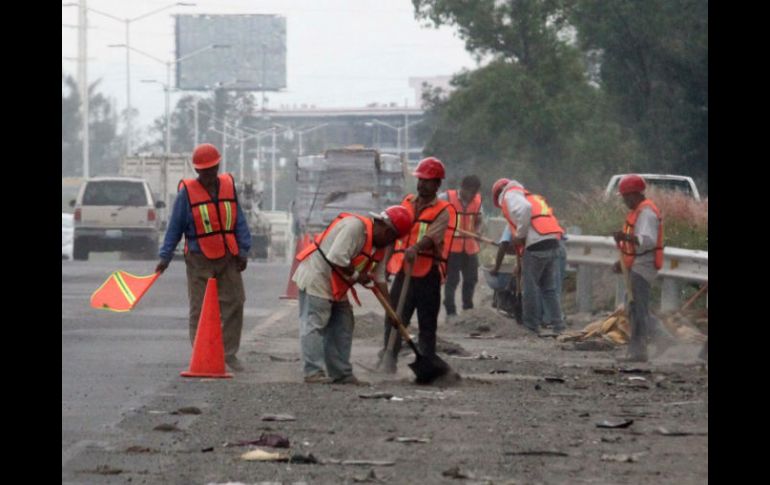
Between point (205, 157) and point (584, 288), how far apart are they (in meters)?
8.56

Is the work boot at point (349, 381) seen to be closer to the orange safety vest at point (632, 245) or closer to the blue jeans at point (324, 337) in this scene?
the blue jeans at point (324, 337)

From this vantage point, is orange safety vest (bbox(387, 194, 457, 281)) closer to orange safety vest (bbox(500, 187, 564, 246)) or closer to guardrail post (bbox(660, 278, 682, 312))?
orange safety vest (bbox(500, 187, 564, 246))

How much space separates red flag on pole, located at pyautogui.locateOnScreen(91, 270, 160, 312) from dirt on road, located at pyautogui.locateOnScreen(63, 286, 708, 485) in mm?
1093

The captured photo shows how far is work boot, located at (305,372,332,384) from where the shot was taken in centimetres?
1298

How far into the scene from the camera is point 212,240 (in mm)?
14242

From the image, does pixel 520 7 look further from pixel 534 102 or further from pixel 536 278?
pixel 536 278

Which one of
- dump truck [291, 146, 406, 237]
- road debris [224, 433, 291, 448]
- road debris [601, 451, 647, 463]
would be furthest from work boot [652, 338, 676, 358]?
dump truck [291, 146, 406, 237]

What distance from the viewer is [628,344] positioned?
53.9 ft

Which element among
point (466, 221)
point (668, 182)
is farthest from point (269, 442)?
point (668, 182)

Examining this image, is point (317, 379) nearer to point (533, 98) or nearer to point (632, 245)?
point (632, 245)
